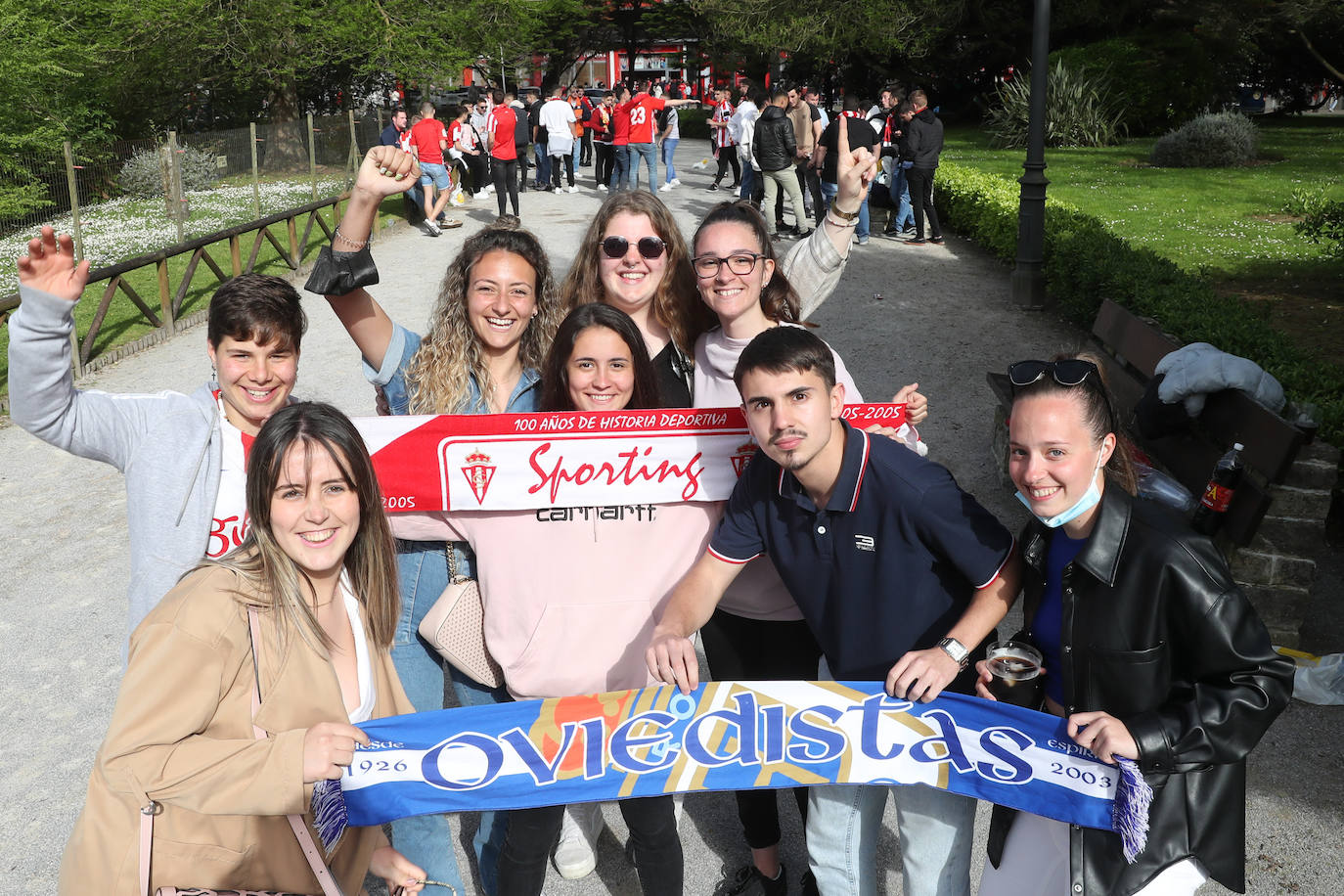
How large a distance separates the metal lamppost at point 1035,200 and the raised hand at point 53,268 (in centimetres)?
1123

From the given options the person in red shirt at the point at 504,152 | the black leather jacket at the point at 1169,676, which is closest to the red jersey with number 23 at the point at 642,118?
the person in red shirt at the point at 504,152

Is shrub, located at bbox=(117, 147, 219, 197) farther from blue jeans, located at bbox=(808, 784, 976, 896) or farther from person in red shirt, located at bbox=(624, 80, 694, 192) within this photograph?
blue jeans, located at bbox=(808, 784, 976, 896)

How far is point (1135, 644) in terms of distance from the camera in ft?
8.36

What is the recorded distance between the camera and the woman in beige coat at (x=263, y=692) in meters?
2.26

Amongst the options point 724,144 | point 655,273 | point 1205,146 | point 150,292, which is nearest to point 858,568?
point 655,273

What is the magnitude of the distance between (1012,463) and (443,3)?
98.3 ft

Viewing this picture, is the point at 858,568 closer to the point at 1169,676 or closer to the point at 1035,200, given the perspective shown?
the point at 1169,676

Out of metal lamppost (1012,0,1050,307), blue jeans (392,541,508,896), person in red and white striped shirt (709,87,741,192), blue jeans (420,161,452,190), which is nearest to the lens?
blue jeans (392,541,508,896)

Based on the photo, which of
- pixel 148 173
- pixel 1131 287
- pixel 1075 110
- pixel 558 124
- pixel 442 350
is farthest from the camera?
pixel 1075 110

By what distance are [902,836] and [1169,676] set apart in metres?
0.98

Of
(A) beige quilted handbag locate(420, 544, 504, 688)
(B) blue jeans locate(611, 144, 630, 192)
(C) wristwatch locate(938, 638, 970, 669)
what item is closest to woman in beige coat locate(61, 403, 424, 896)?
(A) beige quilted handbag locate(420, 544, 504, 688)

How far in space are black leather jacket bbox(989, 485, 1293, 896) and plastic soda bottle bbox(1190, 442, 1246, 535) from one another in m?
3.20

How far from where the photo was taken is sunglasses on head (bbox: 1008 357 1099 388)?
262 centimetres

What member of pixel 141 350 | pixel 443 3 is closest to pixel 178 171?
pixel 141 350
